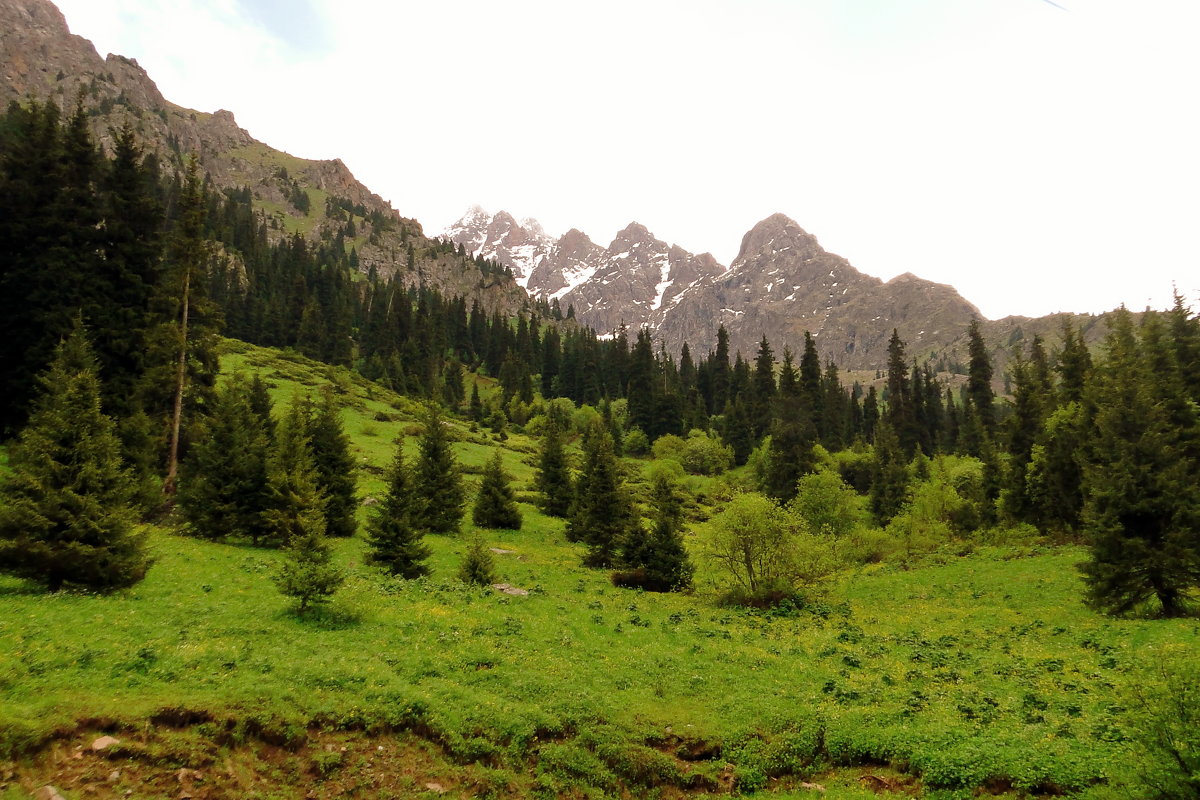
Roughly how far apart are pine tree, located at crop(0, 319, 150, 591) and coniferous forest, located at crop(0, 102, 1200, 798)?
0.08 metres

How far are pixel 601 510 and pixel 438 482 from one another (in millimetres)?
12725

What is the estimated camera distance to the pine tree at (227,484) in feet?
103

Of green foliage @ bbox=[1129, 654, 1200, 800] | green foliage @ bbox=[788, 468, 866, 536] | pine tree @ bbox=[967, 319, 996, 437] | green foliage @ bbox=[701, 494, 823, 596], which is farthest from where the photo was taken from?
pine tree @ bbox=[967, 319, 996, 437]

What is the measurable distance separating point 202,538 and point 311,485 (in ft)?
19.0

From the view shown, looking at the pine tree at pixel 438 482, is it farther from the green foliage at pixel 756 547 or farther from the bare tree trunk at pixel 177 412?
the green foliage at pixel 756 547

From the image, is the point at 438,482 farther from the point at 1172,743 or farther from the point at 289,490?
the point at 1172,743

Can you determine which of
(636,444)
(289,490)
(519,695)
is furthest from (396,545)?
(636,444)

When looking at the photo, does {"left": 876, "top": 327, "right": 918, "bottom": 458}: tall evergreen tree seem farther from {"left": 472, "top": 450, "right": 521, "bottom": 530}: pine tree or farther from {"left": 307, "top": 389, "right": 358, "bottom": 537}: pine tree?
{"left": 307, "top": 389, "right": 358, "bottom": 537}: pine tree

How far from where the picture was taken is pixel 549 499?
5894 cm

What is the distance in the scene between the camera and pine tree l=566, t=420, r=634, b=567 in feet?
141

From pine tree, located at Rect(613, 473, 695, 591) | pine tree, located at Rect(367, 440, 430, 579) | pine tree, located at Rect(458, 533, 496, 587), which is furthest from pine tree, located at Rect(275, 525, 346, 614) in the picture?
pine tree, located at Rect(613, 473, 695, 591)

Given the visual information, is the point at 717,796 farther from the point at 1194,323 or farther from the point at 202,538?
the point at 1194,323

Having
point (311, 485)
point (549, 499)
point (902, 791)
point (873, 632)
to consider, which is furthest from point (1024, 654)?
point (549, 499)

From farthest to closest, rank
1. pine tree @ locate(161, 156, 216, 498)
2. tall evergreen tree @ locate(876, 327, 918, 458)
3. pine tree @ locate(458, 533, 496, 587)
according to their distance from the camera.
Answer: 1. tall evergreen tree @ locate(876, 327, 918, 458)
2. pine tree @ locate(161, 156, 216, 498)
3. pine tree @ locate(458, 533, 496, 587)
